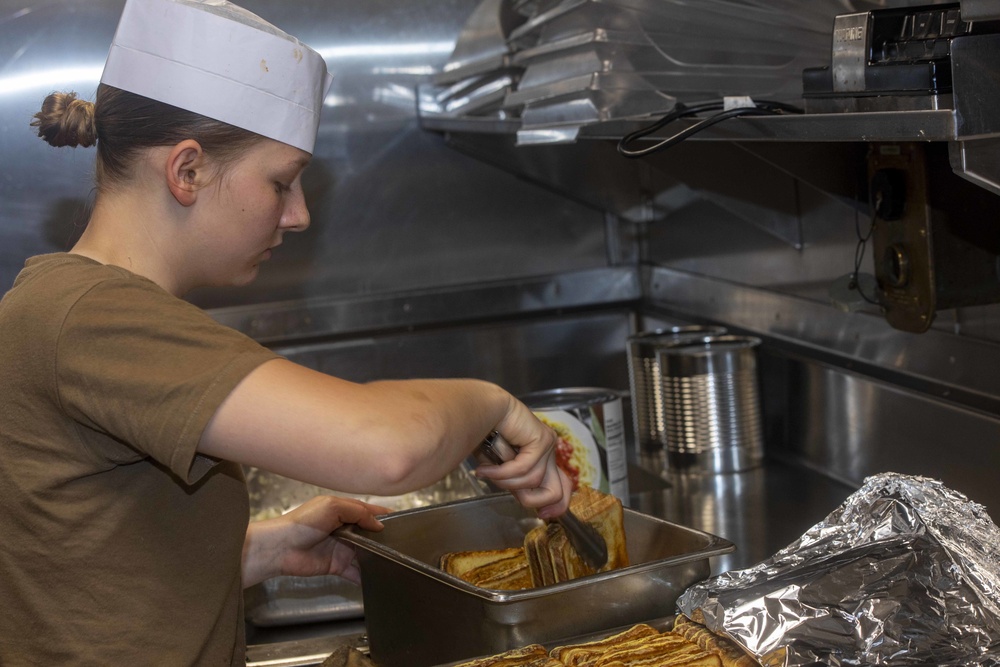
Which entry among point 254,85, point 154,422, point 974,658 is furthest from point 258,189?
point 974,658

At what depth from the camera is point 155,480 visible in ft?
3.10

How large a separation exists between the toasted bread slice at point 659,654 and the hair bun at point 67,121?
65 centimetres

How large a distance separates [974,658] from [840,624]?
11 centimetres

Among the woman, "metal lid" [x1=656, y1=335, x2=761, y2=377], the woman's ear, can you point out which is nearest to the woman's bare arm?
the woman

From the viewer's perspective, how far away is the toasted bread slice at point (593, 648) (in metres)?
0.91

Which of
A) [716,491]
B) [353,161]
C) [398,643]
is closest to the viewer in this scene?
[398,643]

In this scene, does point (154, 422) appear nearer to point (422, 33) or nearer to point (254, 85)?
point (254, 85)

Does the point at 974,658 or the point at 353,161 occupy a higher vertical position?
the point at 353,161

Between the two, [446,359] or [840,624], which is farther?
[446,359]

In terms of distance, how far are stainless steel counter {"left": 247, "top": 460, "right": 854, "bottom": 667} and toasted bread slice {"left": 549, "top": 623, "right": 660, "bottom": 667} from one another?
0.33m

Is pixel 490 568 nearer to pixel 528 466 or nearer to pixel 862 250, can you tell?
pixel 528 466

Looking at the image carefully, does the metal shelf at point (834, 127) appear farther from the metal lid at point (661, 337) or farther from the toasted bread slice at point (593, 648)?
the metal lid at point (661, 337)

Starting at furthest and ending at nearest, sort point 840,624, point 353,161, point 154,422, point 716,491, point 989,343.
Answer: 1. point 353,161
2. point 716,491
3. point 989,343
4. point 840,624
5. point 154,422

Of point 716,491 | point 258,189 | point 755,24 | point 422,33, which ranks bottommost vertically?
point 716,491
